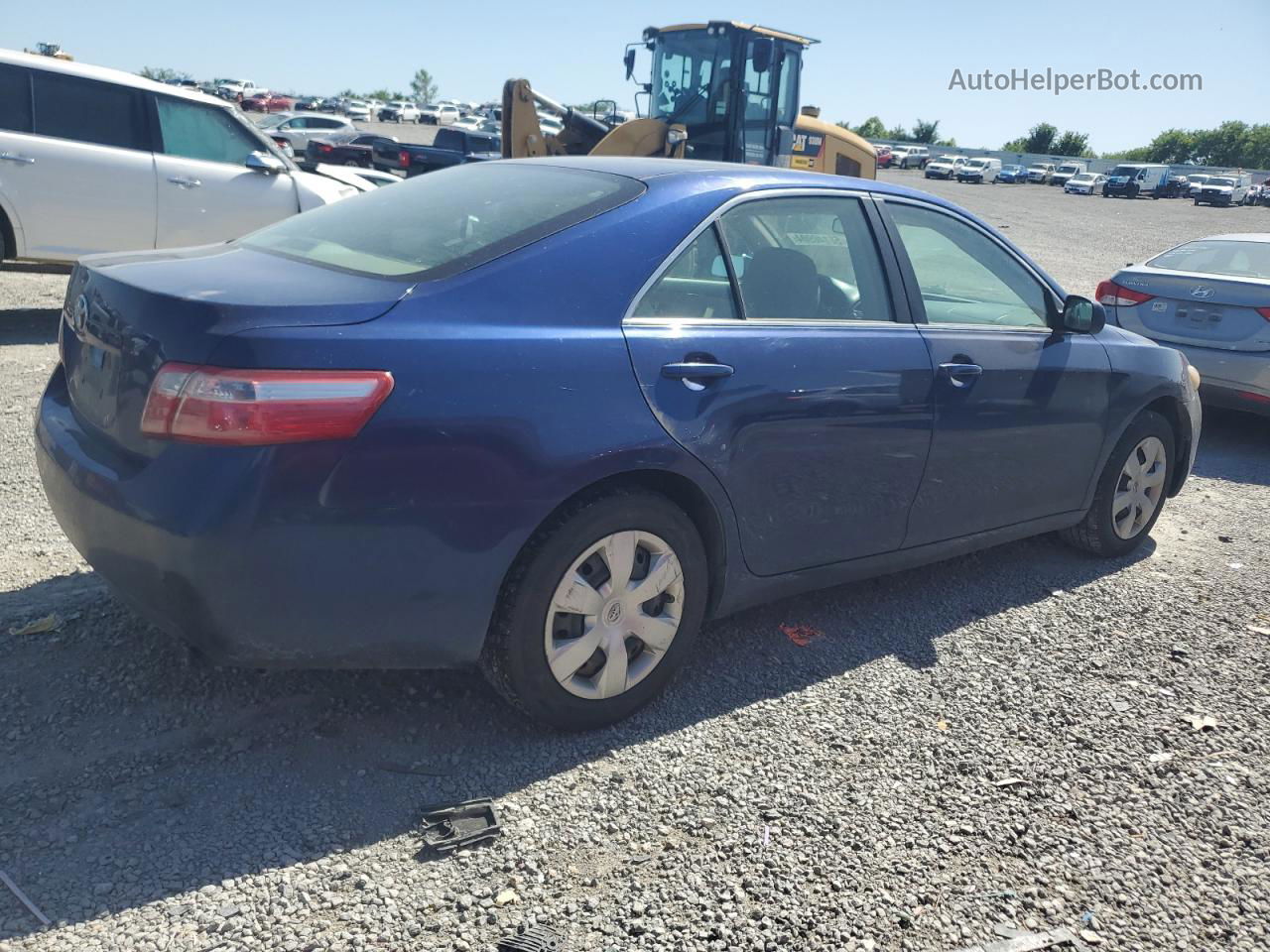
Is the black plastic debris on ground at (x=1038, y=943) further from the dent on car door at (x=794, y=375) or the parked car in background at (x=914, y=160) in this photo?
the parked car in background at (x=914, y=160)

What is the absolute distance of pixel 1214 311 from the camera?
7.67 metres

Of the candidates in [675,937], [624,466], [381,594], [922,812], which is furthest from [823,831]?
[381,594]

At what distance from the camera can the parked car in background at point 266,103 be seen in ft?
236

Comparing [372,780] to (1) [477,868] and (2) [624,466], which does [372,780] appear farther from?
(2) [624,466]

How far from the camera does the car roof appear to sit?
8039mm

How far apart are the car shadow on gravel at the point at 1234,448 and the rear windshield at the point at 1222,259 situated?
46.1 inches

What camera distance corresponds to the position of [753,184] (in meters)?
3.67

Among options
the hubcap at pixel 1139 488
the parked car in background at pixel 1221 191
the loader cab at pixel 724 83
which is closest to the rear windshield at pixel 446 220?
the hubcap at pixel 1139 488

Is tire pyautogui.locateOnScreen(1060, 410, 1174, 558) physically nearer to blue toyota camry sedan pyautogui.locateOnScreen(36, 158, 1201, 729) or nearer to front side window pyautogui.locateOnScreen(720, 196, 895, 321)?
blue toyota camry sedan pyautogui.locateOnScreen(36, 158, 1201, 729)

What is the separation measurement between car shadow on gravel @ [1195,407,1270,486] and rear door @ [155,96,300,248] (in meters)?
7.54

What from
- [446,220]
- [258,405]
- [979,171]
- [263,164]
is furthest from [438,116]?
[258,405]

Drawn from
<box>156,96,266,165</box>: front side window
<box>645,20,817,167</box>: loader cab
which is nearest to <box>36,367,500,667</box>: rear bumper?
<box>156,96,266,165</box>: front side window

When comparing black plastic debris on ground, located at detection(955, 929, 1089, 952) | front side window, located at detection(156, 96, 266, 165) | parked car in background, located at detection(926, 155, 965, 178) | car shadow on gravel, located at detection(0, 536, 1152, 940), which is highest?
parked car in background, located at detection(926, 155, 965, 178)

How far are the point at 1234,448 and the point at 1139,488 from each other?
11.0 ft
